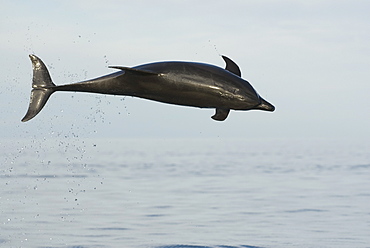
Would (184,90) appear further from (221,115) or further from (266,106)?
(266,106)

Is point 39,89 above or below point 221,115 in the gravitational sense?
below

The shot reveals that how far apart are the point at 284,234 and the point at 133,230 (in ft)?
15.3

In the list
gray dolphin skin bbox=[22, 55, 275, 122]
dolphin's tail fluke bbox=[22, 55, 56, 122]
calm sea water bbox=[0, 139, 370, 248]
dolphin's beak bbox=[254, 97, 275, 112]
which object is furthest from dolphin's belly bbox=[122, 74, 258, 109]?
calm sea water bbox=[0, 139, 370, 248]

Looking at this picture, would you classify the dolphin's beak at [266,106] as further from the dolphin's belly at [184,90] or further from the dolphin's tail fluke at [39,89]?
the dolphin's tail fluke at [39,89]

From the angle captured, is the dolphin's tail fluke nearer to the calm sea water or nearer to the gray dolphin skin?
the gray dolphin skin

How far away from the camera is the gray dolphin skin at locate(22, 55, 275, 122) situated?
829cm

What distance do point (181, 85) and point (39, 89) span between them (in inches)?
82.3

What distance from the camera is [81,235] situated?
69.4ft

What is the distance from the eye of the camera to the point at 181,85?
8281 mm

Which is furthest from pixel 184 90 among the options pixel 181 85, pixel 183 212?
pixel 183 212

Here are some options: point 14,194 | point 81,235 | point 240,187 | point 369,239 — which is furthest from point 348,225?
point 14,194

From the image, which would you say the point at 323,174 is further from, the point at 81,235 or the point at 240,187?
the point at 81,235

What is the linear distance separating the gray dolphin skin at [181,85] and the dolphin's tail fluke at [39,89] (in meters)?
0.44

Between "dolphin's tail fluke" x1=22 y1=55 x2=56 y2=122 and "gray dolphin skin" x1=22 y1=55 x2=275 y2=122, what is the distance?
0.44m
